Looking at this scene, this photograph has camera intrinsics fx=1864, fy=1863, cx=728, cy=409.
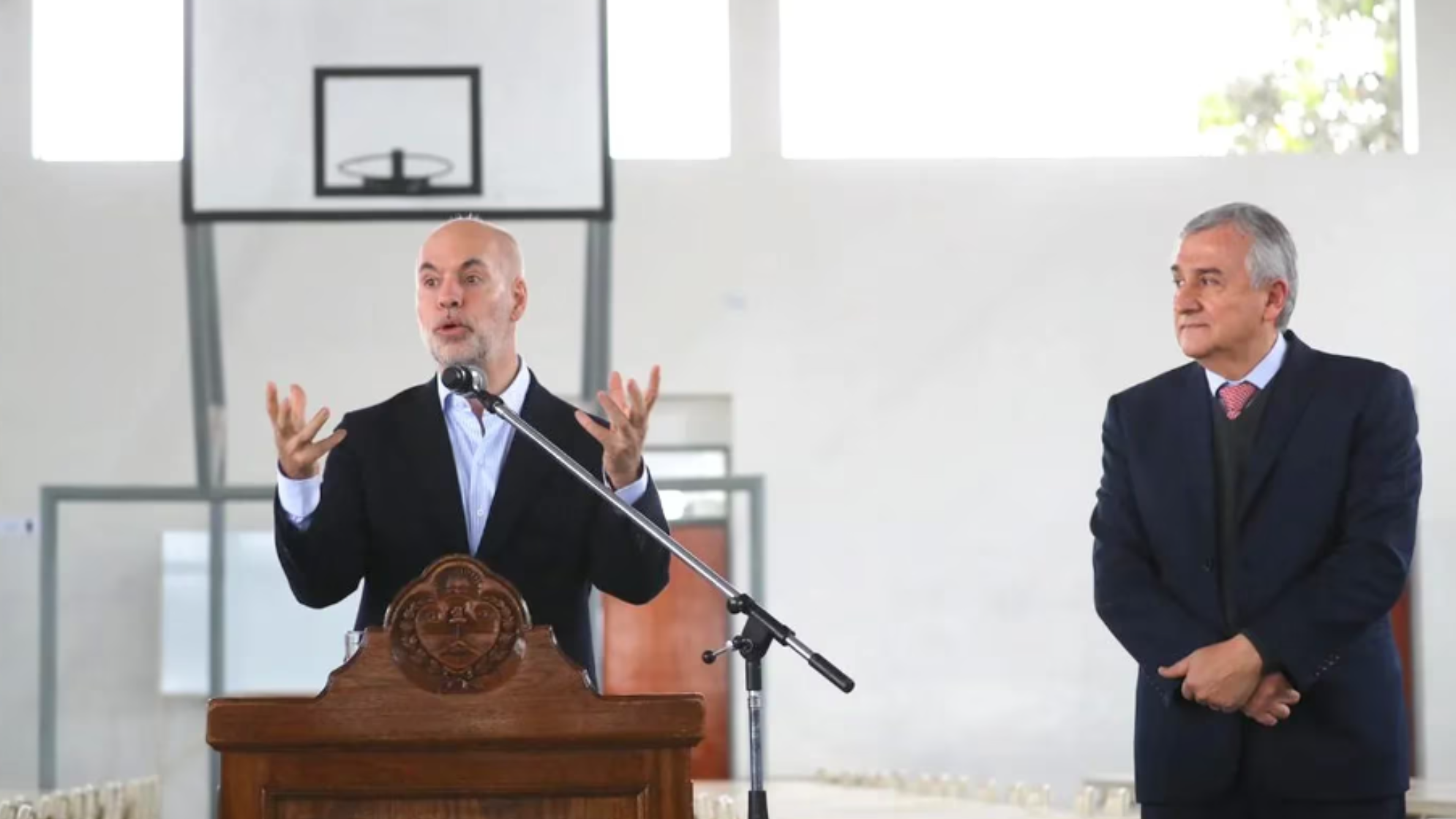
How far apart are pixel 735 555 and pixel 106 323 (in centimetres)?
317

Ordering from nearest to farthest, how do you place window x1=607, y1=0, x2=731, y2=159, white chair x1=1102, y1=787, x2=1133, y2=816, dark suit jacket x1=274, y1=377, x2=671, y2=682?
dark suit jacket x1=274, y1=377, x2=671, y2=682
white chair x1=1102, y1=787, x2=1133, y2=816
window x1=607, y1=0, x2=731, y2=159

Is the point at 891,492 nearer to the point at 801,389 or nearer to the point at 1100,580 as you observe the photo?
the point at 801,389

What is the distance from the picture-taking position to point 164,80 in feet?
29.0

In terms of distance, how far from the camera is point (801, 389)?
29.1 feet

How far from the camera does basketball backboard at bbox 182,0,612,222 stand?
7762 millimetres

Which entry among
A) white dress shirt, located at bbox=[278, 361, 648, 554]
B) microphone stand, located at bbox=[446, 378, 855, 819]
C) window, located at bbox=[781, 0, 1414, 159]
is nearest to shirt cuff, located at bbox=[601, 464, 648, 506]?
white dress shirt, located at bbox=[278, 361, 648, 554]

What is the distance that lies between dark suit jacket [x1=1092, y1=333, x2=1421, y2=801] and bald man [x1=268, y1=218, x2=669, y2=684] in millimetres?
700

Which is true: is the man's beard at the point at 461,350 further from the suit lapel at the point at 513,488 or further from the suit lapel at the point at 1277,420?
the suit lapel at the point at 1277,420

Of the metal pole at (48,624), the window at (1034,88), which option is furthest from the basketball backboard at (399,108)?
the metal pole at (48,624)

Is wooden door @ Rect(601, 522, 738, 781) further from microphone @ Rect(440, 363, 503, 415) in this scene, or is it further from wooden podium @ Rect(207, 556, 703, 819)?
wooden podium @ Rect(207, 556, 703, 819)

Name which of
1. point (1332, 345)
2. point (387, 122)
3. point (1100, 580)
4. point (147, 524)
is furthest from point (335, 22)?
point (1100, 580)

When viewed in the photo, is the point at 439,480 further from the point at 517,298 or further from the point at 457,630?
the point at 457,630

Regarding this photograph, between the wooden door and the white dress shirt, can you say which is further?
the wooden door

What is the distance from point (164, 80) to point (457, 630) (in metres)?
7.47
